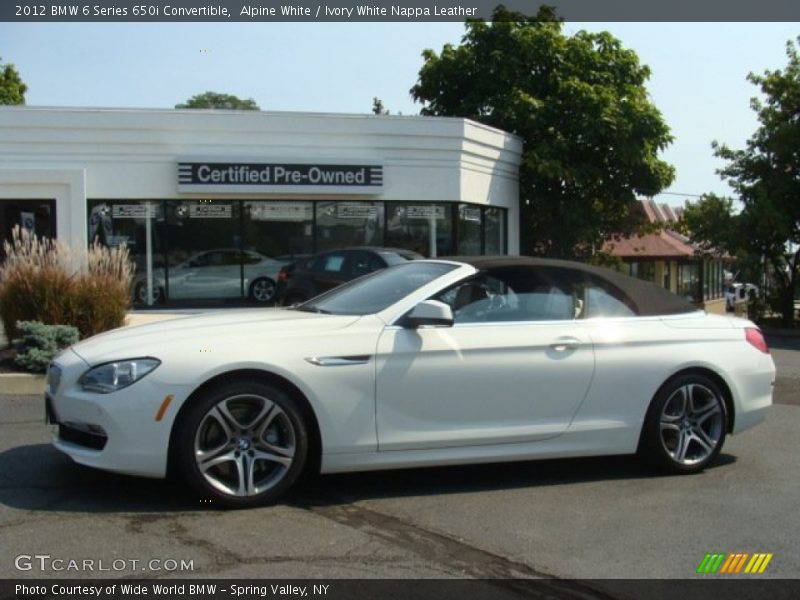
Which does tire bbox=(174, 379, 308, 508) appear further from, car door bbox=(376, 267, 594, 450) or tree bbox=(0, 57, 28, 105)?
tree bbox=(0, 57, 28, 105)

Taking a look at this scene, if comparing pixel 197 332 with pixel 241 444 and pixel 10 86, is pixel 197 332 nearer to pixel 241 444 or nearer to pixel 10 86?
pixel 241 444

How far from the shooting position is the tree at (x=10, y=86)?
107ft

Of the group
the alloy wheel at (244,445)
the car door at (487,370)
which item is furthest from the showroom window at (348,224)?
the alloy wheel at (244,445)

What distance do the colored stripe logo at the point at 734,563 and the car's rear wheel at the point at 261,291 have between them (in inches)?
624

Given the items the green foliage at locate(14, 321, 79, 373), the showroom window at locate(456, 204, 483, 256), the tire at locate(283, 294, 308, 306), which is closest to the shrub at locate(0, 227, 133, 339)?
the green foliage at locate(14, 321, 79, 373)

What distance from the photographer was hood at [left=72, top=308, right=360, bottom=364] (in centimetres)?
491

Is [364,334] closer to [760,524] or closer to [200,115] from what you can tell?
[760,524]

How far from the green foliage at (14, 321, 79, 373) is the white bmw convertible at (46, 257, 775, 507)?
13.7 ft

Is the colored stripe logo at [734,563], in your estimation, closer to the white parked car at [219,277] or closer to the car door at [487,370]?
the car door at [487,370]

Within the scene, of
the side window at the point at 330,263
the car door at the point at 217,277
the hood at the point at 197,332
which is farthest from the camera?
the car door at the point at 217,277

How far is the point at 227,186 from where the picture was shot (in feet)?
62.4

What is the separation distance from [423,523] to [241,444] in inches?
42.8

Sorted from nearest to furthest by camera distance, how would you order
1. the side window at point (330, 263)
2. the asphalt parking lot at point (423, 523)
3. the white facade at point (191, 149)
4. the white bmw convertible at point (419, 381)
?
the asphalt parking lot at point (423, 523) < the white bmw convertible at point (419, 381) < the side window at point (330, 263) < the white facade at point (191, 149)
